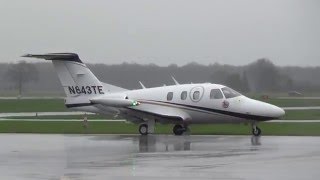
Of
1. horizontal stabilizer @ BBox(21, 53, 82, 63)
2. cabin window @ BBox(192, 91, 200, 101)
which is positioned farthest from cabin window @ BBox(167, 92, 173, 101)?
horizontal stabilizer @ BBox(21, 53, 82, 63)

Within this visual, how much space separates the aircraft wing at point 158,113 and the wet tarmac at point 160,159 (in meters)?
5.42

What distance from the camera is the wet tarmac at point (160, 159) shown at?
15.3m

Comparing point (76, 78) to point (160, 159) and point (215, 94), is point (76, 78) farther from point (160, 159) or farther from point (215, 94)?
point (160, 159)

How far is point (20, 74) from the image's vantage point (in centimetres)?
10319

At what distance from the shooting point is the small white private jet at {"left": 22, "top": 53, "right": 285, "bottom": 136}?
3186cm

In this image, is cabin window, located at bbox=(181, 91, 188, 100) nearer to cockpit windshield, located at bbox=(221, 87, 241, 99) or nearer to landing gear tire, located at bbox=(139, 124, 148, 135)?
cockpit windshield, located at bbox=(221, 87, 241, 99)

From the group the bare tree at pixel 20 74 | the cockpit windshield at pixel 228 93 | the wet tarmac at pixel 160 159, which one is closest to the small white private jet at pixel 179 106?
the cockpit windshield at pixel 228 93

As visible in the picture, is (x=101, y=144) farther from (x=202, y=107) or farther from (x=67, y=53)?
(x=67, y=53)

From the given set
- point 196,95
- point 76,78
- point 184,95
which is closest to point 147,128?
point 184,95

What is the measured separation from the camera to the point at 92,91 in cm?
3522

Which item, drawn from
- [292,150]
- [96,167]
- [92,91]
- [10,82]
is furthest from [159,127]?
[10,82]

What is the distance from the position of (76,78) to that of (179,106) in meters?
5.92

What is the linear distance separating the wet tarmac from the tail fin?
8.10m

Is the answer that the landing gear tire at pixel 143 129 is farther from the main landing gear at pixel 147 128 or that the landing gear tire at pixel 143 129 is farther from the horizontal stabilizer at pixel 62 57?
the horizontal stabilizer at pixel 62 57
